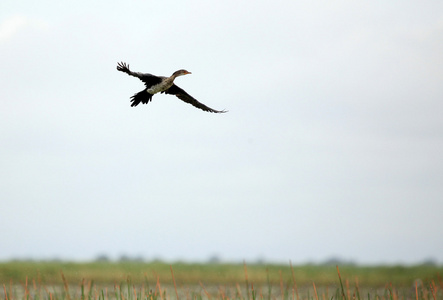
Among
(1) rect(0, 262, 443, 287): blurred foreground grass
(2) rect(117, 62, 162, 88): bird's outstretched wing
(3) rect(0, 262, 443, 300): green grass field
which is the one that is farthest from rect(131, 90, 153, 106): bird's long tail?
(1) rect(0, 262, 443, 287): blurred foreground grass

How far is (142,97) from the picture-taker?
10039 millimetres

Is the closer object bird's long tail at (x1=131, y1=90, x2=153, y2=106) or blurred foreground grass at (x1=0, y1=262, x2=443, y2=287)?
bird's long tail at (x1=131, y1=90, x2=153, y2=106)

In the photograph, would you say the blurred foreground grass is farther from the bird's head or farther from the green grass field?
the bird's head

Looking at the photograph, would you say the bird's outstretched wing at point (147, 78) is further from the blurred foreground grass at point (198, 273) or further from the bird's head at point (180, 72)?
the blurred foreground grass at point (198, 273)

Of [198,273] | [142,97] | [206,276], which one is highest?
[142,97]

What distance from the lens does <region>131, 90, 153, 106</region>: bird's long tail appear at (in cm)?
996

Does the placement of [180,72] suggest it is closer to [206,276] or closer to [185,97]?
[185,97]

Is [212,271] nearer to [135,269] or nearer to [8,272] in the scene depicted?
[135,269]

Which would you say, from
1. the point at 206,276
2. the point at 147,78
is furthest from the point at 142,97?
the point at 206,276

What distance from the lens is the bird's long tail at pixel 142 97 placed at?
996cm

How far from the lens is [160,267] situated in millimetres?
19922

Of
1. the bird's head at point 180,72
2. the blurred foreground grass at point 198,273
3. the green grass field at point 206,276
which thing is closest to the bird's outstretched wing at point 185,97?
the bird's head at point 180,72

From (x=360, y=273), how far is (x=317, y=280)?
63.6 inches

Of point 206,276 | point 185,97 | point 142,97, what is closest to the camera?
point 142,97
